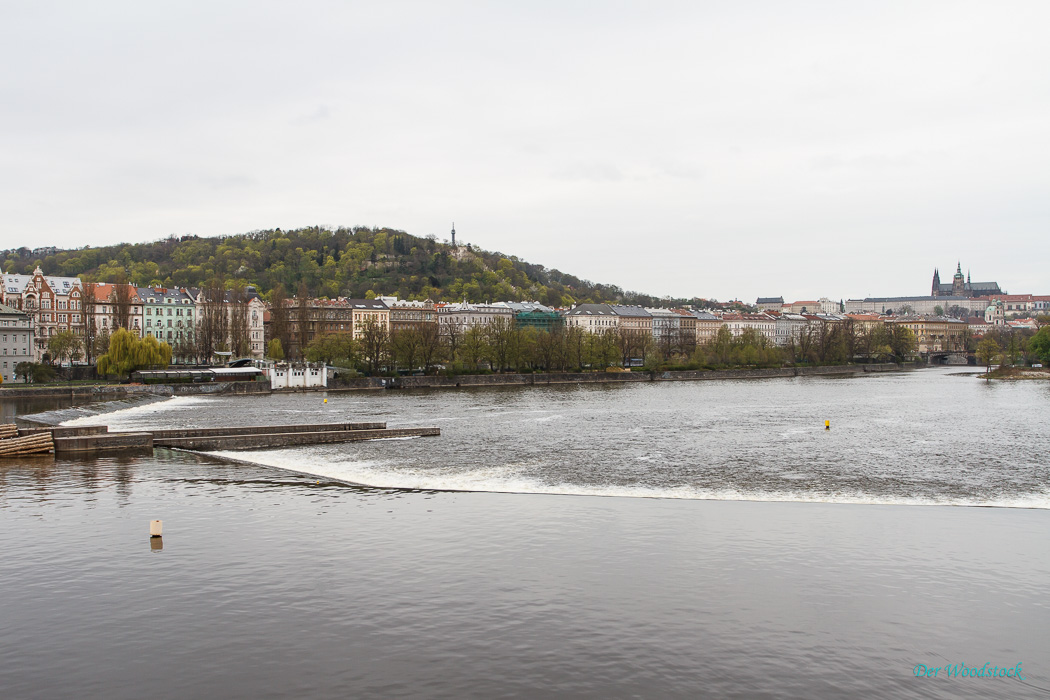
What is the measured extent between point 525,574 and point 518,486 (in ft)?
35.6

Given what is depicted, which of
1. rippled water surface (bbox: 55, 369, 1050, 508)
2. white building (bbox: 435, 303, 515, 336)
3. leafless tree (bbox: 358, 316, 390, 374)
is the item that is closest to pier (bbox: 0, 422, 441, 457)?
rippled water surface (bbox: 55, 369, 1050, 508)

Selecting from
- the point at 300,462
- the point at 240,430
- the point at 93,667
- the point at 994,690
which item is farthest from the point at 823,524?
the point at 240,430

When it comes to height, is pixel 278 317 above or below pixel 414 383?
above

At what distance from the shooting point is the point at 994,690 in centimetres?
1271

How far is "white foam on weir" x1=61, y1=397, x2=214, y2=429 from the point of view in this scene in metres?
50.8

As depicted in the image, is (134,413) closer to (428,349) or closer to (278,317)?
(428,349)

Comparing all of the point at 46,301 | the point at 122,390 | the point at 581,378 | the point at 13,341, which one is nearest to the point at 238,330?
the point at 13,341

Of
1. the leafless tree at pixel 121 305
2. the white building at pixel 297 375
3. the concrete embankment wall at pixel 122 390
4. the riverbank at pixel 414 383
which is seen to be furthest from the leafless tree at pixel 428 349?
the leafless tree at pixel 121 305

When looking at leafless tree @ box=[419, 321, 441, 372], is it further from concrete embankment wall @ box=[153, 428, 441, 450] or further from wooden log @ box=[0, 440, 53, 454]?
wooden log @ box=[0, 440, 53, 454]

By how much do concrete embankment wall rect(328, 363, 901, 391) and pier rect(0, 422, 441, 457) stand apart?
50.8m

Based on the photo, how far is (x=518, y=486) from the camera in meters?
Result: 29.2

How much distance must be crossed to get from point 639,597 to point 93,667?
10180mm

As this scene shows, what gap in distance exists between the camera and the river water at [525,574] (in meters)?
13.2

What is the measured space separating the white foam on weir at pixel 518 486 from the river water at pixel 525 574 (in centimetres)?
18
